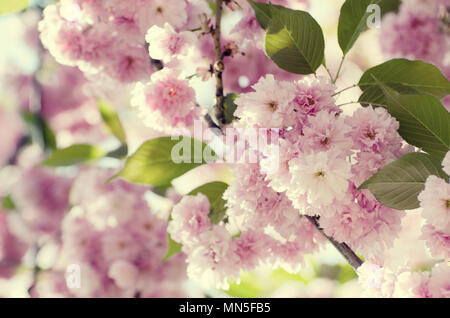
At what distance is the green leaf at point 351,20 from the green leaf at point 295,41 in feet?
0.21

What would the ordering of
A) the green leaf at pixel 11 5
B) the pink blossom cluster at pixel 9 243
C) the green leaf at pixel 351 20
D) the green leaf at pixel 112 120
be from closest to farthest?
the green leaf at pixel 351 20 < the green leaf at pixel 11 5 < the green leaf at pixel 112 120 < the pink blossom cluster at pixel 9 243

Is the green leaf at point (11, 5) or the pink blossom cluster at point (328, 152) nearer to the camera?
the pink blossom cluster at point (328, 152)

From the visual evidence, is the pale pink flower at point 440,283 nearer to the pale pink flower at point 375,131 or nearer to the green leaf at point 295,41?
the pale pink flower at point 375,131

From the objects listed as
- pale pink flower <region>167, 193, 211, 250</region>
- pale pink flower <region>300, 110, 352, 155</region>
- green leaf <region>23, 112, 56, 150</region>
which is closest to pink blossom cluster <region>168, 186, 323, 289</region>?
pale pink flower <region>167, 193, 211, 250</region>

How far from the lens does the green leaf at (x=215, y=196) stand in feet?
2.83

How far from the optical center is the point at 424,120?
0.59 m

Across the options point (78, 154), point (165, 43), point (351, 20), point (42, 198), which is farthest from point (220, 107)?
point (42, 198)

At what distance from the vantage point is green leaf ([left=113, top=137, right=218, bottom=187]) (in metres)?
0.88

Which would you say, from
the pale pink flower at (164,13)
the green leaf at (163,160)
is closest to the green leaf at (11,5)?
the pale pink flower at (164,13)

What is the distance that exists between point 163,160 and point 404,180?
46 centimetres

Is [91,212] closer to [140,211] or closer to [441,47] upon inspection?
[140,211]

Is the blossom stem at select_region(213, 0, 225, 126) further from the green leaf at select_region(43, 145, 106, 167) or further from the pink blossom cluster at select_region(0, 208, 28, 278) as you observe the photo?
the pink blossom cluster at select_region(0, 208, 28, 278)

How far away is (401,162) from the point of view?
0.57 meters
